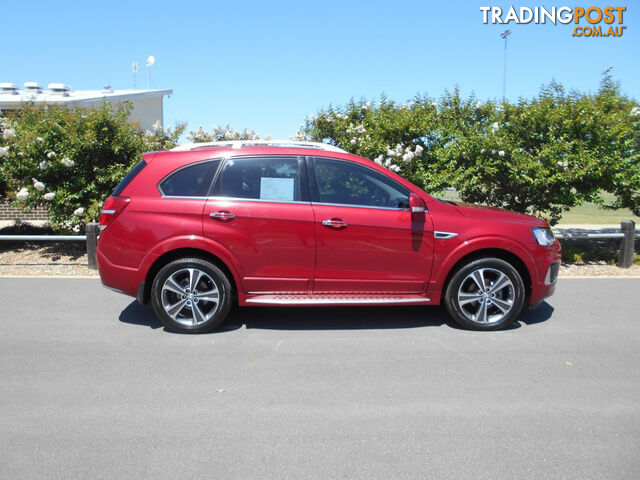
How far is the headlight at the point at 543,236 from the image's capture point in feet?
18.6

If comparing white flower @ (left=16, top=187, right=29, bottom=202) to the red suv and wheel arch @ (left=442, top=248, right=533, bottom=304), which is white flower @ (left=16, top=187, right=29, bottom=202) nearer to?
the red suv

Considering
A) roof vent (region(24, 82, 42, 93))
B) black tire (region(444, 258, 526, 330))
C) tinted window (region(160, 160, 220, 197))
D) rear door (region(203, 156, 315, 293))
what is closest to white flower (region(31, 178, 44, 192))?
tinted window (region(160, 160, 220, 197))

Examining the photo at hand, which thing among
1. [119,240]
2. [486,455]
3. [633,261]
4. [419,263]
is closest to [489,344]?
[419,263]

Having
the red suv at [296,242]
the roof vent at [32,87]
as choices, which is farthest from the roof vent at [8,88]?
the red suv at [296,242]

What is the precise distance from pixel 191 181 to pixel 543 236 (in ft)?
12.5

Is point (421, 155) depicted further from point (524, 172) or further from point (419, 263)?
point (419, 263)

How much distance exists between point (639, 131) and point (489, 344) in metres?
6.29

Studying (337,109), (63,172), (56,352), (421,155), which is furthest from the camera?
(337,109)

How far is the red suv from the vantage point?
5.39m

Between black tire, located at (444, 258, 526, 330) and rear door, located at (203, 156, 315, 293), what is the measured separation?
156 centimetres

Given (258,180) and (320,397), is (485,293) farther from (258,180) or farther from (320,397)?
(258,180)

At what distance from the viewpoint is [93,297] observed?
277 inches

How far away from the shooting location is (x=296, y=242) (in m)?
5.39

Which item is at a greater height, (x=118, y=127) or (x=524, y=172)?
(x=118, y=127)
